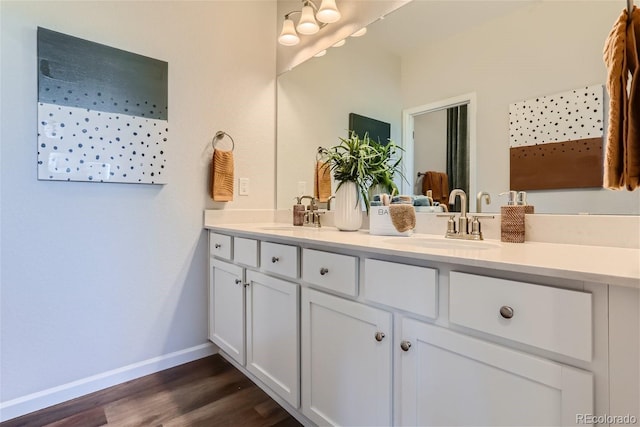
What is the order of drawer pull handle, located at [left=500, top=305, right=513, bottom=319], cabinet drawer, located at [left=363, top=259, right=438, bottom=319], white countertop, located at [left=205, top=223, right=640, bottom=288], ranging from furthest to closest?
cabinet drawer, located at [left=363, top=259, right=438, bottom=319] < drawer pull handle, located at [left=500, top=305, right=513, bottom=319] < white countertop, located at [left=205, top=223, right=640, bottom=288]

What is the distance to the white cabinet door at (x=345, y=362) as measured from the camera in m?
1.03

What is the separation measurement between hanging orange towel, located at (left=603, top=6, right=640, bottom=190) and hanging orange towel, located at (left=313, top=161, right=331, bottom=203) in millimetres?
1481

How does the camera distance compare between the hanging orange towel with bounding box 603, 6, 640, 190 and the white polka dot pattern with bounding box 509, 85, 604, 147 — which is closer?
the hanging orange towel with bounding box 603, 6, 640, 190

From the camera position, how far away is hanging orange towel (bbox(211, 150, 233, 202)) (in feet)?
6.57

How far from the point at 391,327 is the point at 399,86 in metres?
1.24

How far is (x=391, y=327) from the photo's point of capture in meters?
1.00

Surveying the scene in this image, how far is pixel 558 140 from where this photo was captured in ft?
4.08

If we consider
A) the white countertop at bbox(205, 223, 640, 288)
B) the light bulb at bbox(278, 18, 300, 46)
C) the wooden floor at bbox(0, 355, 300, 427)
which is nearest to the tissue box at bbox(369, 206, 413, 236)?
the white countertop at bbox(205, 223, 640, 288)

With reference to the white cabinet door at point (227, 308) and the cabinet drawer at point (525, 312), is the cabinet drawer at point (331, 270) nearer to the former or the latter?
the cabinet drawer at point (525, 312)

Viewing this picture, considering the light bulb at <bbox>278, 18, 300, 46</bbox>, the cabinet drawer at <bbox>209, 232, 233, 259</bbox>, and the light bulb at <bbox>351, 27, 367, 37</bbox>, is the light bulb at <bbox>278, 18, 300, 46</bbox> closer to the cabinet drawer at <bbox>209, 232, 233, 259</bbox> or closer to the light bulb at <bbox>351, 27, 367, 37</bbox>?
the light bulb at <bbox>351, 27, 367, 37</bbox>

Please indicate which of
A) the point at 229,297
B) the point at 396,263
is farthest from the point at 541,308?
the point at 229,297

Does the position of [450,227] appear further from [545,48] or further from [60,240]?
[60,240]

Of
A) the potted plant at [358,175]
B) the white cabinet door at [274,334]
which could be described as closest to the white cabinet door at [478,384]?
the white cabinet door at [274,334]

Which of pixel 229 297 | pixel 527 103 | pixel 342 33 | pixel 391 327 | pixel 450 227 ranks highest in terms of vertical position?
pixel 342 33
